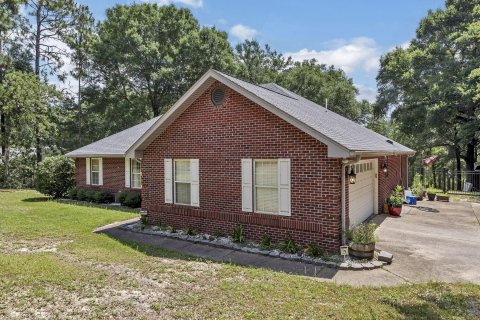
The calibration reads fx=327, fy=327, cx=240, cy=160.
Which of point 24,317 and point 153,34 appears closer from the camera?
point 24,317

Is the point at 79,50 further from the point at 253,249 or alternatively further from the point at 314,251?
the point at 314,251

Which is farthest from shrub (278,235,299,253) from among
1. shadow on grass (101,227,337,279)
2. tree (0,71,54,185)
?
tree (0,71,54,185)

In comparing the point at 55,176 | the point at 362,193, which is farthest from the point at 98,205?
the point at 362,193

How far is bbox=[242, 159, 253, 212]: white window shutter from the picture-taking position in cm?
937

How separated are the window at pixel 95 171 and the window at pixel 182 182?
942 cm

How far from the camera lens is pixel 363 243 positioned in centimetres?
782

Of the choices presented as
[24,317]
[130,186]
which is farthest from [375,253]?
[130,186]

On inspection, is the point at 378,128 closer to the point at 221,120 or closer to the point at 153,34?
the point at 153,34

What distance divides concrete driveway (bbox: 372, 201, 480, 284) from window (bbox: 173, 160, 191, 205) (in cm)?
603

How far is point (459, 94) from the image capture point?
22.9 m

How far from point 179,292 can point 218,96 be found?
589cm

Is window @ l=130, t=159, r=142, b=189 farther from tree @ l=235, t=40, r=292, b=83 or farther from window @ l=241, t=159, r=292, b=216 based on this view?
tree @ l=235, t=40, r=292, b=83

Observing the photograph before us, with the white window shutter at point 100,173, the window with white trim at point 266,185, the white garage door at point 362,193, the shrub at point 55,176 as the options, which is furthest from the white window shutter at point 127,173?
the white garage door at point 362,193

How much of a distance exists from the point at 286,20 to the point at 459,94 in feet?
51.2
